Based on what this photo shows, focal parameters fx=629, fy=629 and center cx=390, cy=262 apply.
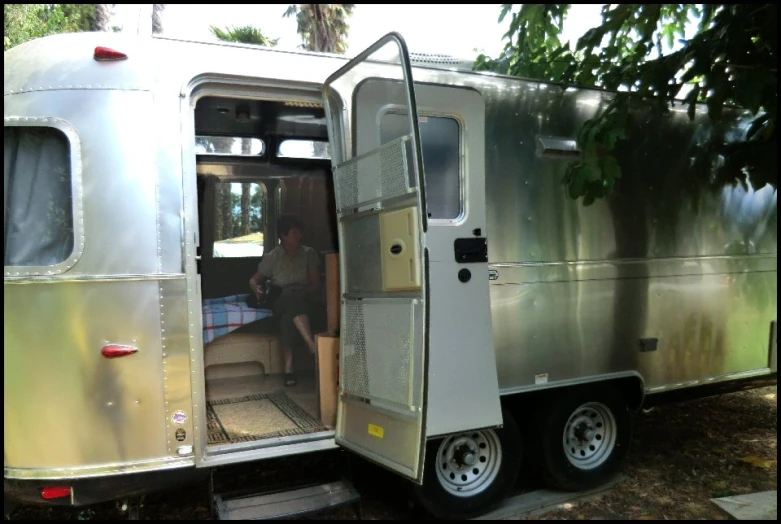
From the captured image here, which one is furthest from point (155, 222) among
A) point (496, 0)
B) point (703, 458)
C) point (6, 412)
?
point (703, 458)

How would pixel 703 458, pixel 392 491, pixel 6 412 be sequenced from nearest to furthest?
pixel 6 412 → pixel 392 491 → pixel 703 458

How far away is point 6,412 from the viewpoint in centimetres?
318

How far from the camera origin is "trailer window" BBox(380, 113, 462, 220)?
3.79 m

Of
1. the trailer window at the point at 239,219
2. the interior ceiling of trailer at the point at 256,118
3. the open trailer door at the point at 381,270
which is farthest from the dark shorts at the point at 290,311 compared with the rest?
the open trailer door at the point at 381,270

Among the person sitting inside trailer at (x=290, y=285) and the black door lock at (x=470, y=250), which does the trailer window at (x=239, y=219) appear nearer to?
the person sitting inside trailer at (x=290, y=285)

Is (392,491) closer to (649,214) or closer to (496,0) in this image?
(649,214)

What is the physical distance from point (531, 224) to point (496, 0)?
1765 mm

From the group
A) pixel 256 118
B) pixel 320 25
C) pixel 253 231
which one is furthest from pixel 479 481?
pixel 320 25

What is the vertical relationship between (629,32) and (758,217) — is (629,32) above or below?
above

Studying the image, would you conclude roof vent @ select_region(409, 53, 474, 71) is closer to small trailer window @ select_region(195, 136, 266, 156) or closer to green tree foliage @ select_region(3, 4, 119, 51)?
small trailer window @ select_region(195, 136, 266, 156)

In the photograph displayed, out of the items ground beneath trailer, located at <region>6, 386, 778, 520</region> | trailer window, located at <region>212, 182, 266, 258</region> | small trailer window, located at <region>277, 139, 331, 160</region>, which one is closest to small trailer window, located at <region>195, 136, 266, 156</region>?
small trailer window, located at <region>277, 139, 331, 160</region>

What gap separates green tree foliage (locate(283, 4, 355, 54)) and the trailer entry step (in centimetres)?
1063

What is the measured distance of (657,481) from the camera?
4.79 metres

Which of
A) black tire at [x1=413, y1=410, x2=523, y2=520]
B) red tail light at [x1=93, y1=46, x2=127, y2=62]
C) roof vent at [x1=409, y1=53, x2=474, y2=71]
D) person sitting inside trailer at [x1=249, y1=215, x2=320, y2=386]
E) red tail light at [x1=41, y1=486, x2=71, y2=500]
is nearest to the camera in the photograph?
red tail light at [x1=41, y1=486, x2=71, y2=500]
